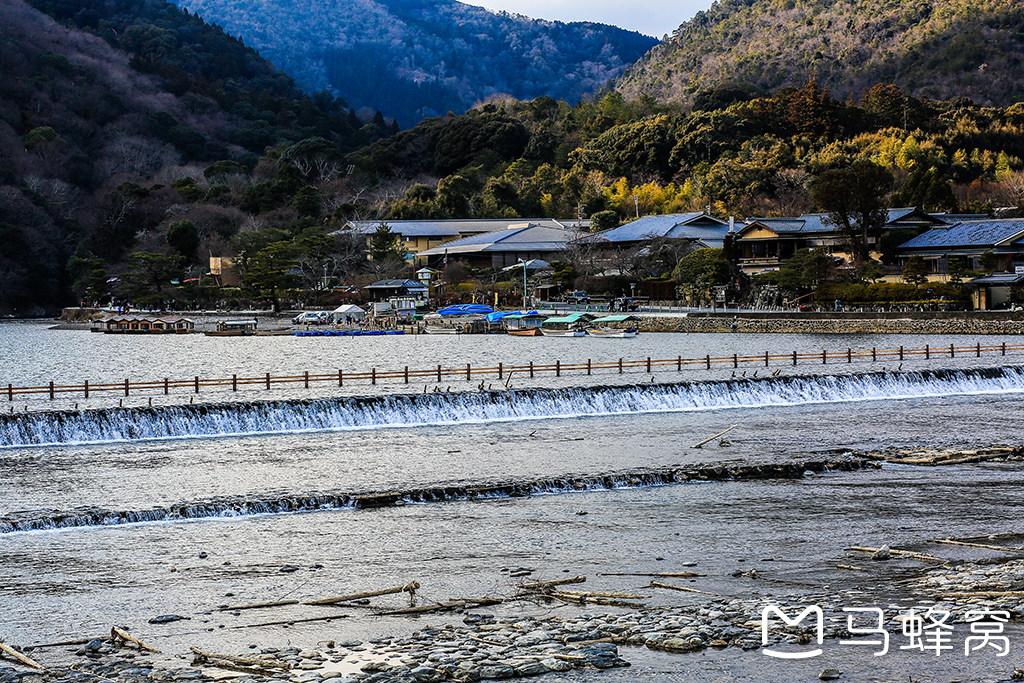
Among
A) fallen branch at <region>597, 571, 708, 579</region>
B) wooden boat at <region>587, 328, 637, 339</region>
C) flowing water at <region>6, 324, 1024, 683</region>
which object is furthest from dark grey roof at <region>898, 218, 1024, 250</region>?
fallen branch at <region>597, 571, 708, 579</region>

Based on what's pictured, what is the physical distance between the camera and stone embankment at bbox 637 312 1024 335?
186 feet

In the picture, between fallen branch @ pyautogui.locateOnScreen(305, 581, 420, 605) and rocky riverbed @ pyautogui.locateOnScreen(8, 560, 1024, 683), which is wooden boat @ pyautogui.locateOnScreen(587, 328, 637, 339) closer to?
fallen branch @ pyautogui.locateOnScreen(305, 581, 420, 605)

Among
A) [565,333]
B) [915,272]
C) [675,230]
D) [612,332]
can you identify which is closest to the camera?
[915,272]

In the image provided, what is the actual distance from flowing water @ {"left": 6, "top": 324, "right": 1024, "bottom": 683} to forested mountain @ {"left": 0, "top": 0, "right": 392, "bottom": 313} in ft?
249

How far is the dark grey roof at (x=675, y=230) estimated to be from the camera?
82.4 m

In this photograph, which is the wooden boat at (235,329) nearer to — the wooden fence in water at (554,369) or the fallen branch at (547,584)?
the wooden fence in water at (554,369)

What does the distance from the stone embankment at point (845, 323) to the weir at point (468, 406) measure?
2001 centimetres

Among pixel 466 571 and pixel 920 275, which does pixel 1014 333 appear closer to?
pixel 920 275

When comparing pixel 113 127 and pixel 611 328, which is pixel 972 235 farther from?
pixel 113 127

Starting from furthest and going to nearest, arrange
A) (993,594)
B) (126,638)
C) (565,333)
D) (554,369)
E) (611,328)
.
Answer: (565,333)
(611,328)
(554,369)
(993,594)
(126,638)

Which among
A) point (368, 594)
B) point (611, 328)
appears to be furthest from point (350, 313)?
point (368, 594)

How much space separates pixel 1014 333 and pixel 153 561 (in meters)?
51.5

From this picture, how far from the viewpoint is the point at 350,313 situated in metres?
77.1

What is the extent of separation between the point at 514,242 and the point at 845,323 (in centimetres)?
3819
